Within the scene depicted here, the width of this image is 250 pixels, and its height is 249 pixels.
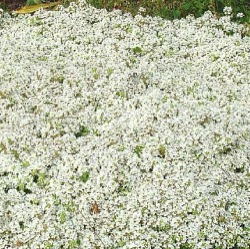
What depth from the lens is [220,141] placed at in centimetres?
767

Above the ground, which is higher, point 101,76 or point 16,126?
point 101,76

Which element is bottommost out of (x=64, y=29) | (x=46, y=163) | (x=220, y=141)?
(x=46, y=163)

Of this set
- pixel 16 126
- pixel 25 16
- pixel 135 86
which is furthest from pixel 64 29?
pixel 16 126

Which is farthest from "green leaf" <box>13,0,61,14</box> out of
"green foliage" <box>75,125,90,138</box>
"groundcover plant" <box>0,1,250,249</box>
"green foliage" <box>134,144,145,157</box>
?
"green foliage" <box>134,144,145,157</box>

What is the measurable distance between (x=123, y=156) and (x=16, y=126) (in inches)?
73.2

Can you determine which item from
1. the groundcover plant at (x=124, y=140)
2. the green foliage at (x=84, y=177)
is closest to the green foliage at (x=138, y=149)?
the groundcover plant at (x=124, y=140)

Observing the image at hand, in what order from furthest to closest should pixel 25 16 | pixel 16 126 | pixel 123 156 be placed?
1. pixel 25 16
2. pixel 16 126
3. pixel 123 156

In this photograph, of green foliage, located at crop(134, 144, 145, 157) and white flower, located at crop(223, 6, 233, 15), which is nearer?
green foliage, located at crop(134, 144, 145, 157)

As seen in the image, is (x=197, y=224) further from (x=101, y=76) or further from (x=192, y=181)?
(x=101, y=76)

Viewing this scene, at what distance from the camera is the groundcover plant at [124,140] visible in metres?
6.76

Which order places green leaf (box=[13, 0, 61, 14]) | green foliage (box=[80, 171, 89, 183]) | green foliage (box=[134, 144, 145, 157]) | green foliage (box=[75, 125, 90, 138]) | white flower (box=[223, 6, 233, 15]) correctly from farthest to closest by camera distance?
green leaf (box=[13, 0, 61, 14]) < white flower (box=[223, 6, 233, 15]) < green foliage (box=[75, 125, 90, 138]) < green foliage (box=[134, 144, 145, 157]) < green foliage (box=[80, 171, 89, 183])

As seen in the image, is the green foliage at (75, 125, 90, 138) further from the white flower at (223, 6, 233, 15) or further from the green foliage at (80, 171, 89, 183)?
the white flower at (223, 6, 233, 15)

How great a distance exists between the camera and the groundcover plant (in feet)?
22.2

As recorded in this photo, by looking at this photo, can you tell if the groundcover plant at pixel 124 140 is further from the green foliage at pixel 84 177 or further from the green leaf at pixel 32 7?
the green leaf at pixel 32 7
